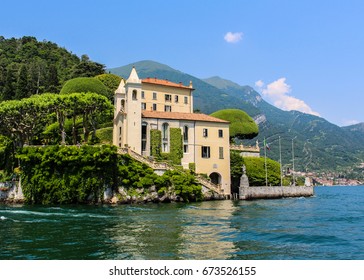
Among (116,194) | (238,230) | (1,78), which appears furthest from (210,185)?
(1,78)

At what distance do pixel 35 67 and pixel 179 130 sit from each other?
70.3m

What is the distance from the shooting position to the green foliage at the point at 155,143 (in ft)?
182

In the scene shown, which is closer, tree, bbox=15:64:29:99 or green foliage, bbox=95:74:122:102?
green foliage, bbox=95:74:122:102

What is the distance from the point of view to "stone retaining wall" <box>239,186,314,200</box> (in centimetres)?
5791

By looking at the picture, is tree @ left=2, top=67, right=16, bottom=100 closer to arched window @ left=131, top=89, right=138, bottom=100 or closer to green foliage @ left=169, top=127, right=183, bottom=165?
arched window @ left=131, top=89, right=138, bottom=100

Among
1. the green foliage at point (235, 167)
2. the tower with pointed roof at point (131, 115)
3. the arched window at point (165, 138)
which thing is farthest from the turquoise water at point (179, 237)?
the green foliage at point (235, 167)

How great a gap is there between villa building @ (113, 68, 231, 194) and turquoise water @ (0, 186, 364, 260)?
2408 cm

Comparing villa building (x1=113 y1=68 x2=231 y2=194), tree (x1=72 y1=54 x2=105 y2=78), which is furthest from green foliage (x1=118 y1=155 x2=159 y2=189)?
tree (x1=72 y1=54 x2=105 y2=78)

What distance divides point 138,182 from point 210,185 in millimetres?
11278

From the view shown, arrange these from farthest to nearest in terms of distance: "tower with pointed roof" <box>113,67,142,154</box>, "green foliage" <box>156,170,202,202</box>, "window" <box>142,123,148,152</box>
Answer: "window" <box>142,123,148,152</box>
"tower with pointed roof" <box>113,67,142,154</box>
"green foliage" <box>156,170,202,202</box>

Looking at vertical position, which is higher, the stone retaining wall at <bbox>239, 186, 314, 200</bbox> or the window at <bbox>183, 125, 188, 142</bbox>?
the window at <bbox>183, 125, 188, 142</bbox>

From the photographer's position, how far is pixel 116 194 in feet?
154

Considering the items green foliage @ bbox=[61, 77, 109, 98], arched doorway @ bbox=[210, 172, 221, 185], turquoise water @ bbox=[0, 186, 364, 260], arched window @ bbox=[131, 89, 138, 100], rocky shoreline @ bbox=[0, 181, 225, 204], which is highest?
green foliage @ bbox=[61, 77, 109, 98]

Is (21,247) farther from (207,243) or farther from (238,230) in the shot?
(238,230)
